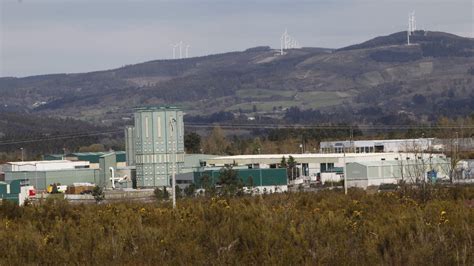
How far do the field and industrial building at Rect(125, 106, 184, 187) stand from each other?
4419cm

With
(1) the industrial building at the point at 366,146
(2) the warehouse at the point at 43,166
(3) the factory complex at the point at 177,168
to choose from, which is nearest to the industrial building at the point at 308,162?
(3) the factory complex at the point at 177,168

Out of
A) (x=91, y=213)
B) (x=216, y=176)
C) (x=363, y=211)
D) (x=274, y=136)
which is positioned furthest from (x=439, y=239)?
(x=274, y=136)

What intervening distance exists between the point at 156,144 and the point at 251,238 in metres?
49.3

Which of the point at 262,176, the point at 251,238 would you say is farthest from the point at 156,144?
the point at 251,238

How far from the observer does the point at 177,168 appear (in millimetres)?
65750

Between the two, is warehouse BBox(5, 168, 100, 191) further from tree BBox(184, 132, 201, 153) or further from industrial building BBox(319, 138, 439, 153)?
industrial building BBox(319, 138, 439, 153)

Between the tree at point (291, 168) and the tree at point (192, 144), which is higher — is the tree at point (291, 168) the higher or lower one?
the lower one

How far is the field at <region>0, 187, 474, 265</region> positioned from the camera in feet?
51.1

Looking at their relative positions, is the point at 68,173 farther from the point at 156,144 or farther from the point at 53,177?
the point at 156,144

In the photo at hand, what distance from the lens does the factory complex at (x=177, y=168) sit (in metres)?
57.1

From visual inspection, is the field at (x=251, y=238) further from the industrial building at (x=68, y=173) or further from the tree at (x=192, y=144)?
the tree at (x=192, y=144)

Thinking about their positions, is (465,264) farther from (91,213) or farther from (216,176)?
(216,176)

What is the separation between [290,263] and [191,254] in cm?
175

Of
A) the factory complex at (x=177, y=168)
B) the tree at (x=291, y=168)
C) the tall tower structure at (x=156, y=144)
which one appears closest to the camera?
the factory complex at (x=177, y=168)
